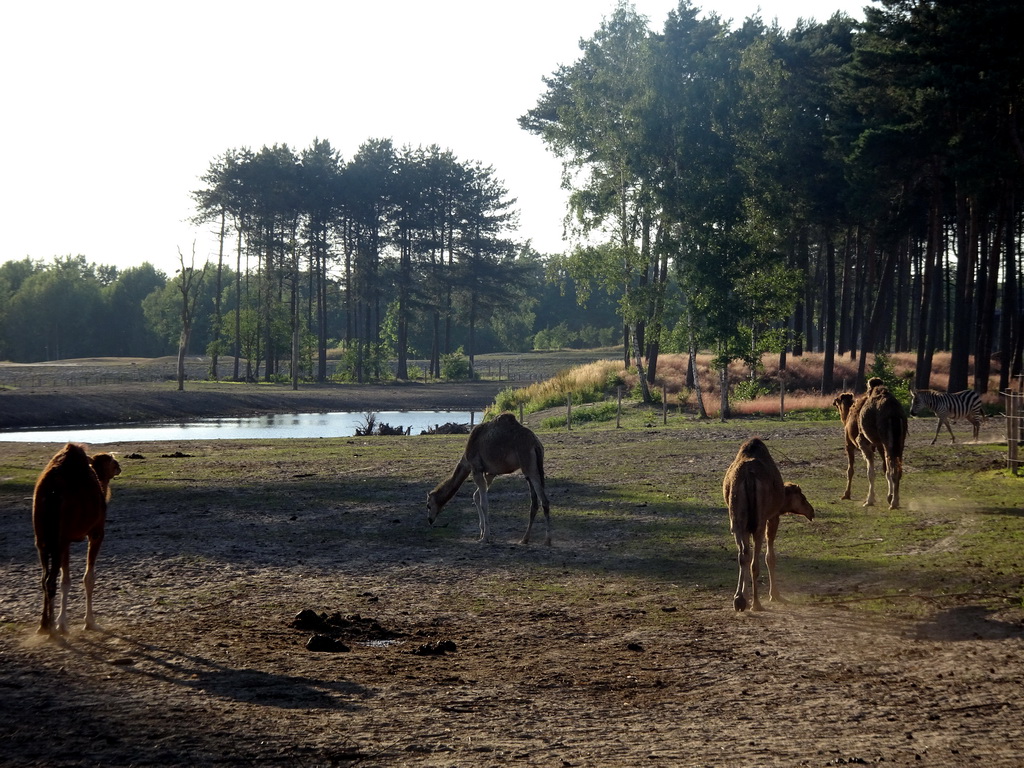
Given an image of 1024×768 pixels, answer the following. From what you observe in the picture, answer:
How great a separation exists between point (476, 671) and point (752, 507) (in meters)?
3.76

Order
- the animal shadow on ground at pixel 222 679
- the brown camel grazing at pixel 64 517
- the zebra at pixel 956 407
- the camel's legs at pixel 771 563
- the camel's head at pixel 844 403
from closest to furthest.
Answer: the animal shadow on ground at pixel 222 679 < the brown camel grazing at pixel 64 517 < the camel's legs at pixel 771 563 < the camel's head at pixel 844 403 < the zebra at pixel 956 407

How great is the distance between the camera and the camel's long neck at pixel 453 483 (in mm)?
17969

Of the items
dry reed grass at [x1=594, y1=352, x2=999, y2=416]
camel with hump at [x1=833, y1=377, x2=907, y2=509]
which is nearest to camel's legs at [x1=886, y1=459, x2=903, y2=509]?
camel with hump at [x1=833, y1=377, x2=907, y2=509]

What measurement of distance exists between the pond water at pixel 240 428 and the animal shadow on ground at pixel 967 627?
33839 millimetres

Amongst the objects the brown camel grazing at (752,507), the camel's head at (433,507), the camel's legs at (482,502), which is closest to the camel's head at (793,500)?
the brown camel grazing at (752,507)

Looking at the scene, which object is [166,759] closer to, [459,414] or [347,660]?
[347,660]

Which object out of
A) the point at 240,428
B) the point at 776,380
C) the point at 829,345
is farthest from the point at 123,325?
the point at 829,345

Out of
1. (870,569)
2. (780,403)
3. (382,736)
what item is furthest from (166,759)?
(780,403)

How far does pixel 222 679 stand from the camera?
9266 mm

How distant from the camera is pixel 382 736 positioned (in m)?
7.72

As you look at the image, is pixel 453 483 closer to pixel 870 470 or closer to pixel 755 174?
pixel 870 470

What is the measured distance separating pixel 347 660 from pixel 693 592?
4.80 m

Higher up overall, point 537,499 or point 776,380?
point 776,380

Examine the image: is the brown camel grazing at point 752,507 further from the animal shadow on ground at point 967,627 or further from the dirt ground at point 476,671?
the animal shadow on ground at point 967,627
